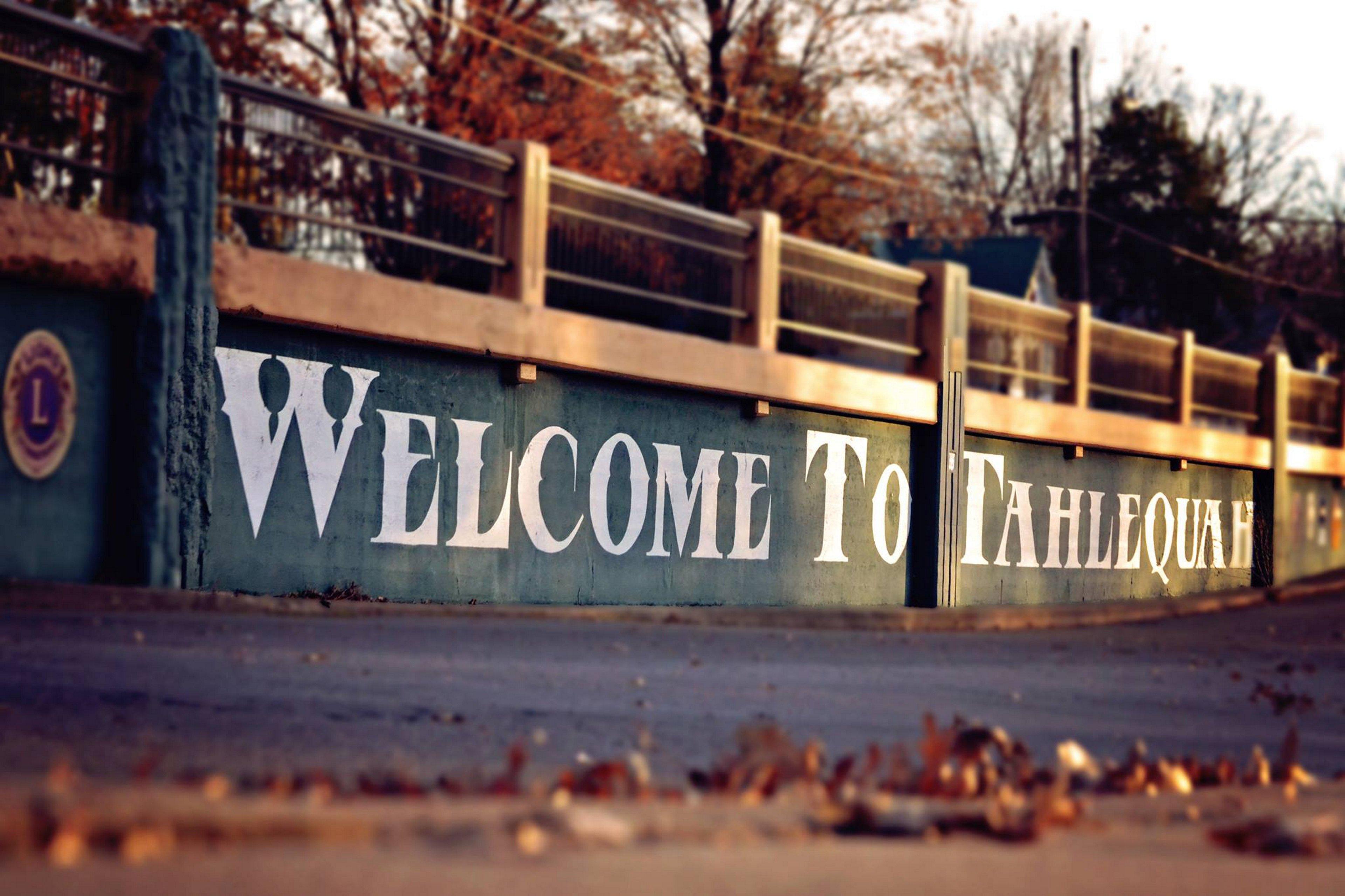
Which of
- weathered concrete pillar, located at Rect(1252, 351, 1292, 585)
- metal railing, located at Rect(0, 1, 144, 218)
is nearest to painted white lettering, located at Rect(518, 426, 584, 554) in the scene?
metal railing, located at Rect(0, 1, 144, 218)

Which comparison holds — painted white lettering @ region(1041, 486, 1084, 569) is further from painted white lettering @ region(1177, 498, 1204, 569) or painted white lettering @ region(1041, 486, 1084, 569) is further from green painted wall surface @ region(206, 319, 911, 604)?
green painted wall surface @ region(206, 319, 911, 604)

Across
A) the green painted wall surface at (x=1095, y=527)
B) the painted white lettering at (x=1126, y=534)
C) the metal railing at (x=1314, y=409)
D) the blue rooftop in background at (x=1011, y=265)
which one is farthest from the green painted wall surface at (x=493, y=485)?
the blue rooftop in background at (x=1011, y=265)

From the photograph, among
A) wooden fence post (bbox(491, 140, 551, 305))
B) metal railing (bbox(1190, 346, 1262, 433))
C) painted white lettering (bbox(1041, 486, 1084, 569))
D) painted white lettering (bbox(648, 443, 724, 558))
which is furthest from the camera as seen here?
metal railing (bbox(1190, 346, 1262, 433))

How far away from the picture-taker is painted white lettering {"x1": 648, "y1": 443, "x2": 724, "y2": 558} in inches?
539

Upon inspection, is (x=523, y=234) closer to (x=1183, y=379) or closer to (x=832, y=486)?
(x=832, y=486)

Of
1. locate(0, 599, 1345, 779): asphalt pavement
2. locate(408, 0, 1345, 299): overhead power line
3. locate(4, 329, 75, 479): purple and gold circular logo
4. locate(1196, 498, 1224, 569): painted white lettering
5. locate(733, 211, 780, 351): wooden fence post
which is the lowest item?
locate(0, 599, 1345, 779): asphalt pavement

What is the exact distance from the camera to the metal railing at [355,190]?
A: 35.4 feet

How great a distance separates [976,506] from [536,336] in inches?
278

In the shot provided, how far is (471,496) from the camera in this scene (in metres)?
12.0

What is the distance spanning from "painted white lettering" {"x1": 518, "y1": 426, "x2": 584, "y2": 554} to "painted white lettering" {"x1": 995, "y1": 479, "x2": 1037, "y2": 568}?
7.18 metres

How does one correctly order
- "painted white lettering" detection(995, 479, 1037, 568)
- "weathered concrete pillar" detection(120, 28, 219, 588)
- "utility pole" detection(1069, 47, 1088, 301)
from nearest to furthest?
"weathered concrete pillar" detection(120, 28, 219, 588) → "painted white lettering" detection(995, 479, 1037, 568) → "utility pole" detection(1069, 47, 1088, 301)

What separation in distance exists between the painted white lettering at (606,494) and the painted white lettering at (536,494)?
367 millimetres

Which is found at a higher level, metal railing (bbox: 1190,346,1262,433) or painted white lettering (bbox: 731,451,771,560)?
metal railing (bbox: 1190,346,1262,433)

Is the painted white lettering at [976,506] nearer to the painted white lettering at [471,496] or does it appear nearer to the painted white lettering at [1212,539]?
the painted white lettering at [471,496]
